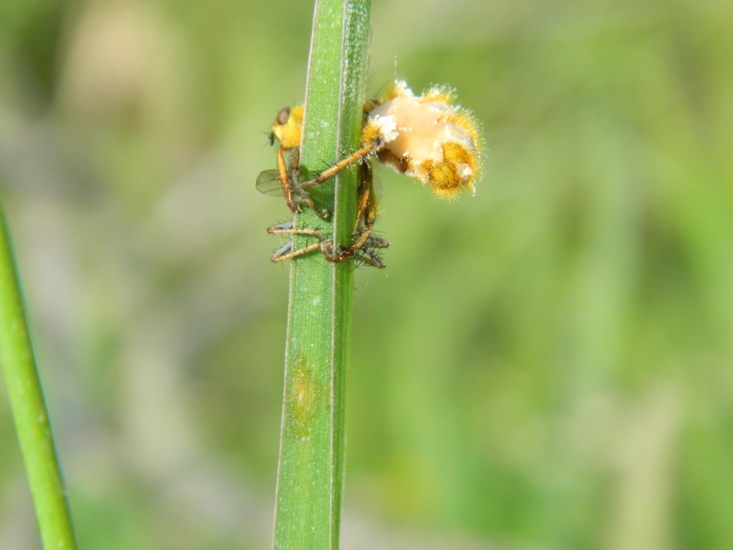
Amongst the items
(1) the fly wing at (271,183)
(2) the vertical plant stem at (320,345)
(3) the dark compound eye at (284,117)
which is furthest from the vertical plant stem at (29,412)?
(3) the dark compound eye at (284,117)

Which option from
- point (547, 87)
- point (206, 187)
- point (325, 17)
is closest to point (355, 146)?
point (325, 17)

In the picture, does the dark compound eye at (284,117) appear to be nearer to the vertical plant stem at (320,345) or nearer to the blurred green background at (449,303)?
the vertical plant stem at (320,345)

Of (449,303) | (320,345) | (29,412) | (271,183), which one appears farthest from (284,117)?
(449,303)

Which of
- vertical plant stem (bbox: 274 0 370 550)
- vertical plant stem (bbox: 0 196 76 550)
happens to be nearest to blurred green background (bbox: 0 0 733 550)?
vertical plant stem (bbox: 274 0 370 550)

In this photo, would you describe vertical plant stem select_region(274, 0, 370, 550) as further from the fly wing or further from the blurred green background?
the blurred green background

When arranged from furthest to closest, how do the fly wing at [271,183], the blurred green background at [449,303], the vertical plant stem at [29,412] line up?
the blurred green background at [449,303] → the fly wing at [271,183] → the vertical plant stem at [29,412]

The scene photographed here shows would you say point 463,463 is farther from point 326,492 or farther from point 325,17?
point 325,17
